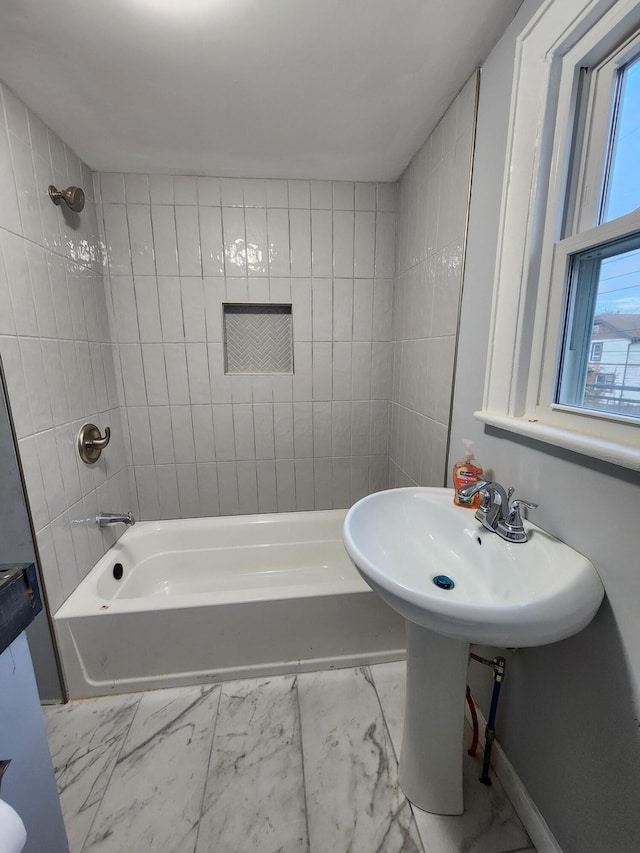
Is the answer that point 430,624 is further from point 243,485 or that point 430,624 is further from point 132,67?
point 132,67

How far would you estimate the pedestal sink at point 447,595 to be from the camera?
2.06 feet

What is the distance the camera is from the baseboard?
0.87 metres

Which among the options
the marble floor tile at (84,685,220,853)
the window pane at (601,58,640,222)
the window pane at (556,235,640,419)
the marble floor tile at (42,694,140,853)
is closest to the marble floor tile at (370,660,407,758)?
the marble floor tile at (84,685,220,853)

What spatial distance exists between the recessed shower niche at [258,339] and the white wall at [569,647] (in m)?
1.05

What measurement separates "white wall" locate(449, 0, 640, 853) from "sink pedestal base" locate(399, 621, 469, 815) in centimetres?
19

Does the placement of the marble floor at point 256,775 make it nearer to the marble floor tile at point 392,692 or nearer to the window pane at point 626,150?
the marble floor tile at point 392,692

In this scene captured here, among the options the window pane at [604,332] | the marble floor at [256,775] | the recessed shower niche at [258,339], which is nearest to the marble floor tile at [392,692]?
the marble floor at [256,775]

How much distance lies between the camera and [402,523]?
1.08 m

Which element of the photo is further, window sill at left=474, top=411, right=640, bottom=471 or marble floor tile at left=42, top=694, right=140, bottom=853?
marble floor tile at left=42, top=694, right=140, bottom=853

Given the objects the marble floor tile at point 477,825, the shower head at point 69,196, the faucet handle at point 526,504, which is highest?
the shower head at point 69,196

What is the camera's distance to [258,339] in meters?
1.95

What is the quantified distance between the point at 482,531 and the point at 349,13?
1.37 metres

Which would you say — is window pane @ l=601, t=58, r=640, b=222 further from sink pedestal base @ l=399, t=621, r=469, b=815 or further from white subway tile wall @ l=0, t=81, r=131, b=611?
white subway tile wall @ l=0, t=81, r=131, b=611

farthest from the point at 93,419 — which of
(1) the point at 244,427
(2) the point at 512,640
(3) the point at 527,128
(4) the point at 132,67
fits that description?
(3) the point at 527,128
